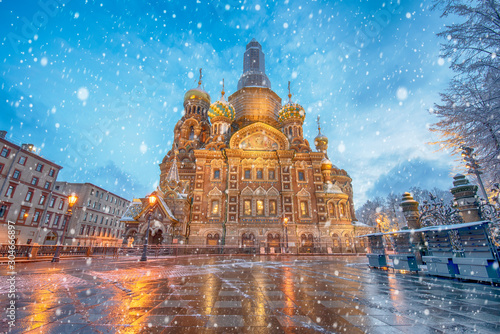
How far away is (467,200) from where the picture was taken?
32.0ft

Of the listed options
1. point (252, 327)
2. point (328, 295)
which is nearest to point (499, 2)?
point (328, 295)

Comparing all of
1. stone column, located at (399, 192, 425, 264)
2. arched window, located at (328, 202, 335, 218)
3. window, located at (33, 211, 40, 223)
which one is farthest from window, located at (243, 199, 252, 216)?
window, located at (33, 211, 40, 223)

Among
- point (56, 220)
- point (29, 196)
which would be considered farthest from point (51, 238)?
point (29, 196)

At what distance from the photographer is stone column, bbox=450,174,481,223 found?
9.55m

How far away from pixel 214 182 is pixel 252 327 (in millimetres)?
27546

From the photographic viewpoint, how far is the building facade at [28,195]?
28.8 m

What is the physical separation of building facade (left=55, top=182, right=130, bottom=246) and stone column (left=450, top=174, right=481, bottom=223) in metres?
43.4

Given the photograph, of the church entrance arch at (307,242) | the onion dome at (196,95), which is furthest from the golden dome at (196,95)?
the church entrance arch at (307,242)

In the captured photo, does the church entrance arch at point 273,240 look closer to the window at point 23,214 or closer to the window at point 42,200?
the window at point 23,214

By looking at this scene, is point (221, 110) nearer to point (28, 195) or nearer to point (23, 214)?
point (28, 195)

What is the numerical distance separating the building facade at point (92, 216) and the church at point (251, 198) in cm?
1828

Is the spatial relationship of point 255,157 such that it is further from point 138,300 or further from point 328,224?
point 138,300

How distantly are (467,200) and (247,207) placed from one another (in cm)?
2216

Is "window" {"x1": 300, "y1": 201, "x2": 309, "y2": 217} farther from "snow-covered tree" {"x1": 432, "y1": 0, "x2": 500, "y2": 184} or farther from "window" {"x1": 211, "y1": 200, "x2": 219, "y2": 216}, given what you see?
"snow-covered tree" {"x1": 432, "y1": 0, "x2": 500, "y2": 184}
